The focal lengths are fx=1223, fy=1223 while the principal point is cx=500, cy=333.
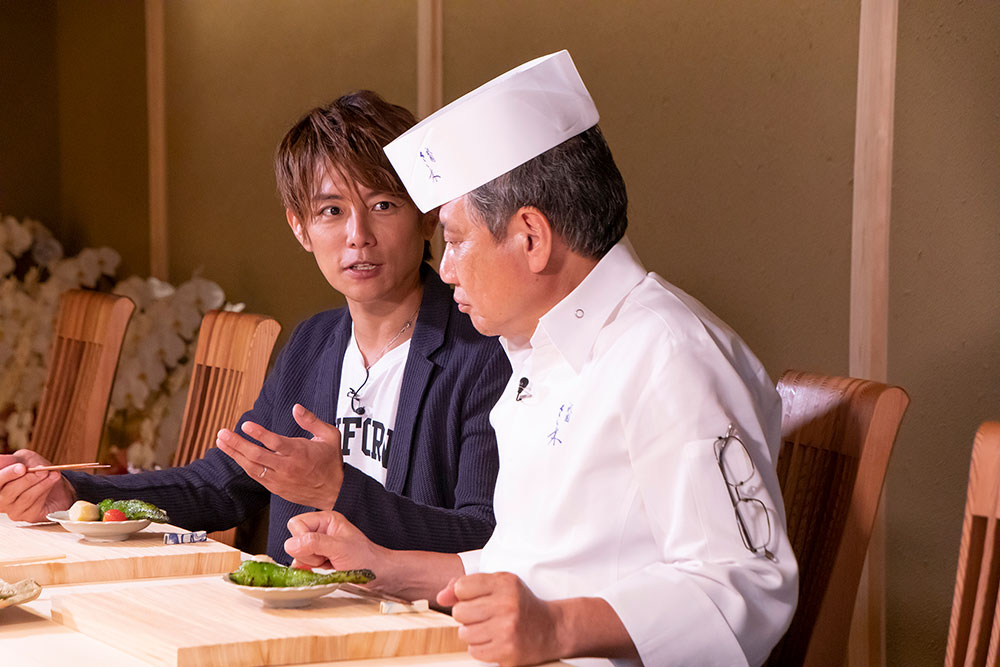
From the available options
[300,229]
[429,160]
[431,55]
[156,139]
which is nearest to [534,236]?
[429,160]

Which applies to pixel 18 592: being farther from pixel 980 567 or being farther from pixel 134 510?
pixel 980 567

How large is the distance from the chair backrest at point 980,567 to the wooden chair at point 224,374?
164 centimetres

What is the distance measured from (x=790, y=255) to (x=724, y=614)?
1395mm

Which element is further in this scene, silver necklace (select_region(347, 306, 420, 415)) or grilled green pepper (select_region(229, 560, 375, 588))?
silver necklace (select_region(347, 306, 420, 415))

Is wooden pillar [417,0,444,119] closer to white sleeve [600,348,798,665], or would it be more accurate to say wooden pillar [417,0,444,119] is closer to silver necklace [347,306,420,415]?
silver necklace [347,306,420,415]

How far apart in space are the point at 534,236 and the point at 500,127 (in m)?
0.15

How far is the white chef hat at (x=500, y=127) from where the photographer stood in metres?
1.52

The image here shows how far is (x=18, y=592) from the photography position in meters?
1.43

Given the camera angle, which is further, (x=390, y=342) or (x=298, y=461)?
(x=390, y=342)

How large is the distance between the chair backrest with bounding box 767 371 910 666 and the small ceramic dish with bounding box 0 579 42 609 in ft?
3.13

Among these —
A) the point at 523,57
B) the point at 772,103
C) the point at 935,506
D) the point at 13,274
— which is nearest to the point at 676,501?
the point at 935,506

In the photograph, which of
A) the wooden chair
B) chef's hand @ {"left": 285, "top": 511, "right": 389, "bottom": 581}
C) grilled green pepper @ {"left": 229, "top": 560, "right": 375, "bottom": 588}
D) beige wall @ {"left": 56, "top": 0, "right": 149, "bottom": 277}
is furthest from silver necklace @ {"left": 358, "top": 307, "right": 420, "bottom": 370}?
beige wall @ {"left": 56, "top": 0, "right": 149, "bottom": 277}

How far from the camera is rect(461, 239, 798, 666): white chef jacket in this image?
4.13 feet

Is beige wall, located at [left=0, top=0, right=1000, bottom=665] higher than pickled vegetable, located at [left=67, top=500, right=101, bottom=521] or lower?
higher
